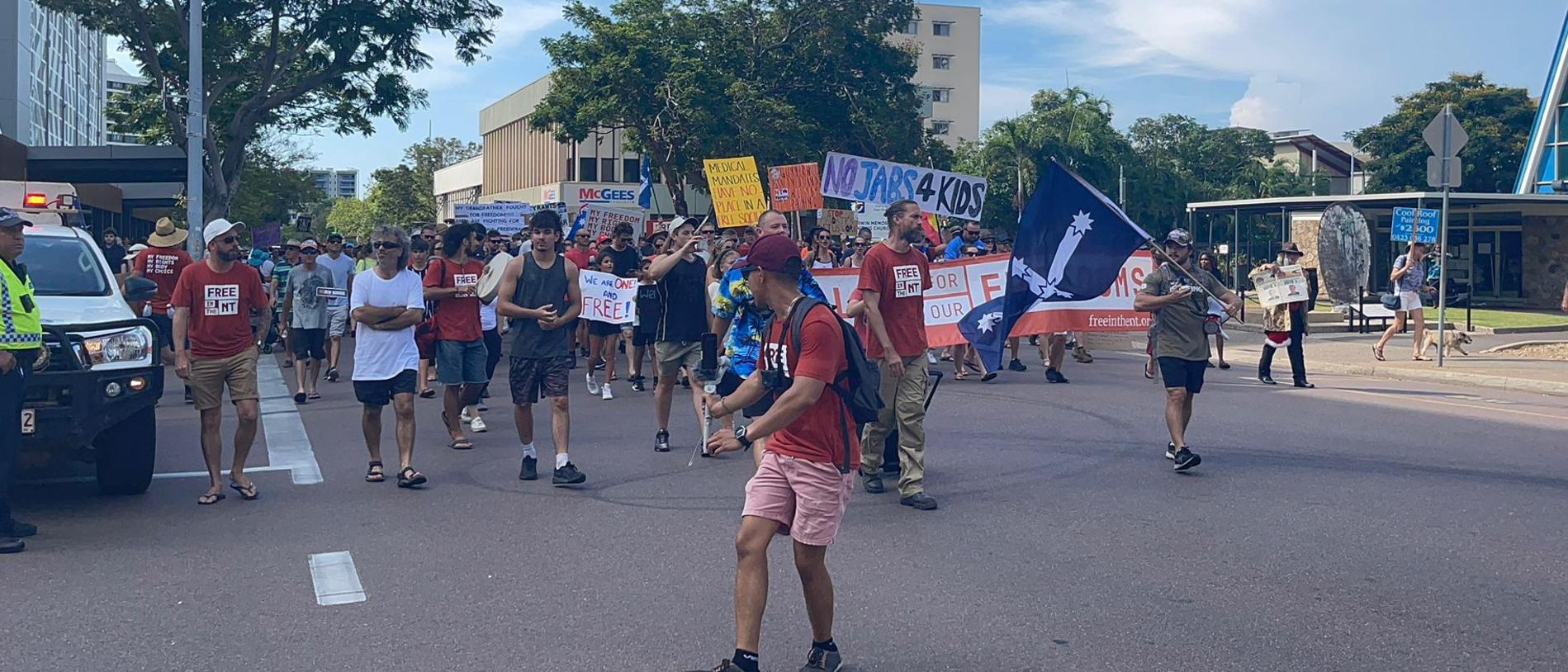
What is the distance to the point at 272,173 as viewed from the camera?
186 ft

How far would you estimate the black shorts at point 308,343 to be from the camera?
14.6 metres

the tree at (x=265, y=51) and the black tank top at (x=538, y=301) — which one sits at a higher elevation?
the tree at (x=265, y=51)

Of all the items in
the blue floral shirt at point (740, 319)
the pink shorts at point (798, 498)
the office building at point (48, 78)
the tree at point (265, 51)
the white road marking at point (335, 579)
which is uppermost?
the office building at point (48, 78)

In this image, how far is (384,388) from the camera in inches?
359

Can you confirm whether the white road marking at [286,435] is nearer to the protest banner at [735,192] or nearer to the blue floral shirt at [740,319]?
the blue floral shirt at [740,319]

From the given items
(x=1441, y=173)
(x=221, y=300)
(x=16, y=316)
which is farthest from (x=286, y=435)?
(x=1441, y=173)

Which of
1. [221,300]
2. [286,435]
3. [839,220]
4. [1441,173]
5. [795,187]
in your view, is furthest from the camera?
[839,220]

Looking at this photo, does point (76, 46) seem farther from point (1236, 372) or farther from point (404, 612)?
point (404, 612)

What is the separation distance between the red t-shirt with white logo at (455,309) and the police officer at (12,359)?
3676 mm

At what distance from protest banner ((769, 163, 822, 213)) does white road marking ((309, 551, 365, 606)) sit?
16013mm

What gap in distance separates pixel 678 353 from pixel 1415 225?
56.2ft

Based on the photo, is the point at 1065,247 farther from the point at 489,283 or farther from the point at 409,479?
the point at 409,479

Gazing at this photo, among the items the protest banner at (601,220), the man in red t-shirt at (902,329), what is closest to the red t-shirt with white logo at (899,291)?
the man in red t-shirt at (902,329)

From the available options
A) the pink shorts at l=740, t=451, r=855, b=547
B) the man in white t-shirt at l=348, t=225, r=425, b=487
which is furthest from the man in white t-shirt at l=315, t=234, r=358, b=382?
the pink shorts at l=740, t=451, r=855, b=547
